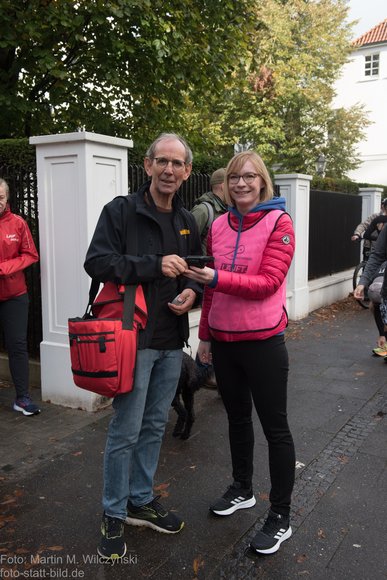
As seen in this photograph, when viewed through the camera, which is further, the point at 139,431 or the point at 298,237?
the point at 298,237

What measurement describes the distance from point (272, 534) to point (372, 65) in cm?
3609

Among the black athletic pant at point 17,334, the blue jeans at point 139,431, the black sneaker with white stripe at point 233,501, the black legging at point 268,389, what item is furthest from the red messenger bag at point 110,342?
the black athletic pant at point 17,334

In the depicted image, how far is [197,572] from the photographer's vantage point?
2580 mm

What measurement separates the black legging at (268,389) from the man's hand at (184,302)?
1.05 ft

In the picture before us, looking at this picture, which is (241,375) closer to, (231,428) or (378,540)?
(231,428)

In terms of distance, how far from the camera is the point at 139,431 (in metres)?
2.70

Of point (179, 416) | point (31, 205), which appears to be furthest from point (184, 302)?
point (31, 205)

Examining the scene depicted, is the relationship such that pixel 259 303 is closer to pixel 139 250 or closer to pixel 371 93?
pixel 139 250

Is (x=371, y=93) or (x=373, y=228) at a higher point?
(x=371, y=93)

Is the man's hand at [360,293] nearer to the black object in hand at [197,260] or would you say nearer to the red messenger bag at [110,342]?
the black object in hand at [197,260]

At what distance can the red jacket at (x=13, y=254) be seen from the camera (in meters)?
4.57

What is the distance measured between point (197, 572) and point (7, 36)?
23.2ft

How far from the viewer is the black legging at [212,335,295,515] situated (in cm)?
269

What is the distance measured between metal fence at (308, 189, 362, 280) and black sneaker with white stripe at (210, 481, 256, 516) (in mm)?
7043
